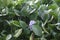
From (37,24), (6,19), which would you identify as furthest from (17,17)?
(37,24)

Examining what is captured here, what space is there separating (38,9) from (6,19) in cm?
23

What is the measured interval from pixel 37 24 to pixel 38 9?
130 mm

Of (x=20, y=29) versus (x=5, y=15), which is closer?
(x=20, y=29)

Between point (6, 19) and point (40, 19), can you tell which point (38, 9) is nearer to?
point (40, 19)

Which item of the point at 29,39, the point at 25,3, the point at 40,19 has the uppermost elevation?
the point at 25,3

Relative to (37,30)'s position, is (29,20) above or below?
above

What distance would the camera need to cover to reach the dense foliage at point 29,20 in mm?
1094

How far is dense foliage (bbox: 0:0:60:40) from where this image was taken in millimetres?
1094

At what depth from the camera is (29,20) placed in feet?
3.95

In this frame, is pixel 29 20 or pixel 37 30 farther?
pixel 29 20

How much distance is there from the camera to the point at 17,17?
1245mm

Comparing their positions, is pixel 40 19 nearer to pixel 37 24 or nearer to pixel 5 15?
pixel 37 24

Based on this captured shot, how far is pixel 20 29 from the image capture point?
112 cm

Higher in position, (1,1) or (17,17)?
(1,1)
